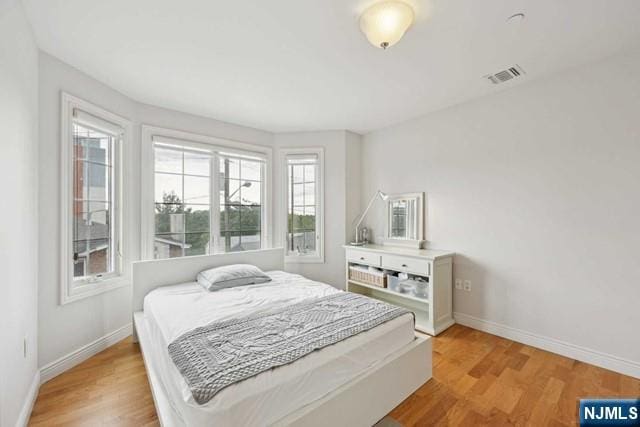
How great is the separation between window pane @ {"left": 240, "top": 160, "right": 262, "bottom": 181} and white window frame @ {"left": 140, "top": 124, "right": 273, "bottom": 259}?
7 centimetres

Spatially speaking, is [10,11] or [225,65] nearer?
[10,11]

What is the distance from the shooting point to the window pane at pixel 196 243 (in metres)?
3.34

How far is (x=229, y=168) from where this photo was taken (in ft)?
12.1

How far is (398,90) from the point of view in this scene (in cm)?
277

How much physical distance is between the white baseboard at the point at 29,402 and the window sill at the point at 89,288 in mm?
545

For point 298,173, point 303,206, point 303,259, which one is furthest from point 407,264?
point 298,173

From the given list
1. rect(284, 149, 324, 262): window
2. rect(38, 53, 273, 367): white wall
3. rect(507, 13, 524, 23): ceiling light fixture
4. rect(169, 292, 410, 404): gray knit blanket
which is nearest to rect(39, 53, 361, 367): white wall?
rect(38, 53, 273, 367): white wall

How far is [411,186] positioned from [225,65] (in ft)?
8.35

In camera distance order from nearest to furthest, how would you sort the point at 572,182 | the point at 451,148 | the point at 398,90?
1. the point at 572,182
2. the point at 398,90
3. the point at 451,148

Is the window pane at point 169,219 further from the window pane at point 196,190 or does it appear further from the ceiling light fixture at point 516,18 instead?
the ceiling light fixture at point 516,18

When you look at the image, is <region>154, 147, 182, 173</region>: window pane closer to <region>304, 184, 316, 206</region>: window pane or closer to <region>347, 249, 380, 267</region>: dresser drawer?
<region>304, 184, 316, 206</region>: window pane

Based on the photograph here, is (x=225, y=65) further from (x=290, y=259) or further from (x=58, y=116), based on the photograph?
(x=290, y=259)

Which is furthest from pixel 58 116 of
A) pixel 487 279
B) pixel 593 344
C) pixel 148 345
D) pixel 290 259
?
pixel 593 344

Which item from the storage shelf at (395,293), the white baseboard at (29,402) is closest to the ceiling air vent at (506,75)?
the storage shelf at (395,293)
